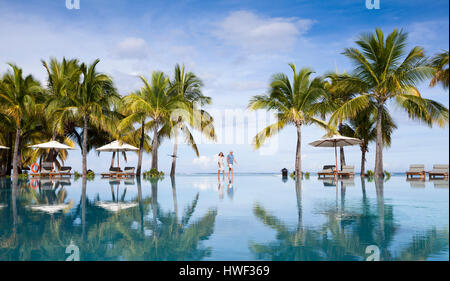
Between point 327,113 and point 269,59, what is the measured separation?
5.22 meters

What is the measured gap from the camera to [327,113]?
2266cm

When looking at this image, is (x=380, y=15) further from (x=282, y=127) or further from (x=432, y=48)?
(x=282, y=127)

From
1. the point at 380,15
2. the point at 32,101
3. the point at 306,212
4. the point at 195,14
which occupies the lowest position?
the point at 306,212

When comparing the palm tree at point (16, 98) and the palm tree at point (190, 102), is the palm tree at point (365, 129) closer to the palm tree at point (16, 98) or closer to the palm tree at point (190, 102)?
the palm tree at point (190, 102)

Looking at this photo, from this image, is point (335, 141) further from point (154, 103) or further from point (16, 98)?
point (16, 98)

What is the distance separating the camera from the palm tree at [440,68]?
1700cm

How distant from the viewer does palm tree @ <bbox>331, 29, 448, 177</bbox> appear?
18250 millimetres

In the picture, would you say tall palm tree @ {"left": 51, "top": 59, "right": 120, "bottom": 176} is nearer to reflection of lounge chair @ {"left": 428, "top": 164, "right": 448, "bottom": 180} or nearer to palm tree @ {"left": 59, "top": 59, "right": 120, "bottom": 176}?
palm tree @ {"left": 59, "top": 59, "right": 120, "bottom": 176}

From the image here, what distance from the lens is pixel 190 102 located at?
80.6ft

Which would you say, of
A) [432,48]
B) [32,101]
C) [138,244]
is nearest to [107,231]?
[138,244]

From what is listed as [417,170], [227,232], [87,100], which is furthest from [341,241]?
[87,100]

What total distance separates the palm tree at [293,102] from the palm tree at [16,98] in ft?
48.8

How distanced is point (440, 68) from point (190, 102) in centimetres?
1517

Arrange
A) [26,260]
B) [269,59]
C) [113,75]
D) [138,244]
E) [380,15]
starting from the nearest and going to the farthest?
[26,260] → [138,244] → [380,15] → [269,59] → [113,75]
